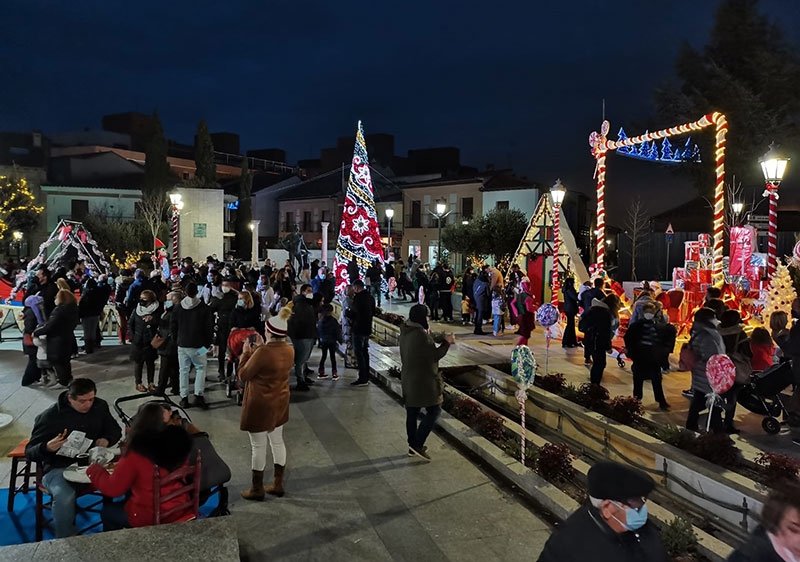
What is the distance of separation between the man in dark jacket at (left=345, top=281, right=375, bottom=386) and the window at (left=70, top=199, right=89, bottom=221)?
35.1 meters

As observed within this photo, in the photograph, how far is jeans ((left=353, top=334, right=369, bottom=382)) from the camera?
9.84 metres

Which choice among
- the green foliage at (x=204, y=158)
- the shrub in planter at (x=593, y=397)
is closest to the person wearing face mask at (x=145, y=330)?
the shrub in planter at (x=593, y=397)

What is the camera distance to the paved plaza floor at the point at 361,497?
15.6ft

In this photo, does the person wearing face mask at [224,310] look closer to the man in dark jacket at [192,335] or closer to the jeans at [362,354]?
the man in dark jacket at [192,335]

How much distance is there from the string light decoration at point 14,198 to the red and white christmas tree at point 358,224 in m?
25.6

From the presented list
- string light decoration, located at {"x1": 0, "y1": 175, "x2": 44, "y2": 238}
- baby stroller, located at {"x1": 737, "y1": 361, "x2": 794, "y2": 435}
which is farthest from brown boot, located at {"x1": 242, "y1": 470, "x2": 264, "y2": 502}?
string light decoration, located at {"x1": 0, "y1": 175, "x2": 44, "y2": 238}

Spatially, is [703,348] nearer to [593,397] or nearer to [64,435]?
[593,397]

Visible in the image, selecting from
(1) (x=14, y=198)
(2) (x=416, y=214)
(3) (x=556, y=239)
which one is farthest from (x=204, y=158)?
(3) (x=556, y=239)

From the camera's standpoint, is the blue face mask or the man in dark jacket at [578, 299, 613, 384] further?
the man in dark jacket at [578, 299, 613, 384]

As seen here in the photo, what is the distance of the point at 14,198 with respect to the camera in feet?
115

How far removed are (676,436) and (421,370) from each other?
300 cm

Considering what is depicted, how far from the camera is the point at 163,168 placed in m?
42.2

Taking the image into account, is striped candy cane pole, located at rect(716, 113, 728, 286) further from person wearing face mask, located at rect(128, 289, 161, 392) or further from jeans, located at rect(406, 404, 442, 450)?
person wearing face mask, located at rect(128, 289, 161, 392)

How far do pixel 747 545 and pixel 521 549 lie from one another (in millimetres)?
2514
